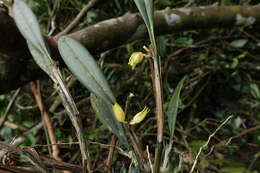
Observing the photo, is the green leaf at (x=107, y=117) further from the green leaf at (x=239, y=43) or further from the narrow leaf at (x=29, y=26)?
the green leaf at (x=239, y=43)

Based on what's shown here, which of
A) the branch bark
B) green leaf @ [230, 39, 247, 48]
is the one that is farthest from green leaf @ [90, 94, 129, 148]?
green leaf @ [230, 39, 247, 48]

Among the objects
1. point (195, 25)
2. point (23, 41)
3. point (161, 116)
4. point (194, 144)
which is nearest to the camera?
point (161, 116)

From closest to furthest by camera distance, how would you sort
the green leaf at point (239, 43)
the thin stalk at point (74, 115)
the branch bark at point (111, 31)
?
the thin stalk at point (74, 115) < the branch bark at point (111, 31) < the green leaf at point (239, 43)

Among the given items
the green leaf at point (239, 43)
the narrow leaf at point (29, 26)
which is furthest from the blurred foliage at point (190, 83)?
the narrow leaf at point (29, 26)

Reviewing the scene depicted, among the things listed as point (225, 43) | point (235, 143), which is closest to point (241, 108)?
point (235, 143)

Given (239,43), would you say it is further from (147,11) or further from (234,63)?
(147,11)

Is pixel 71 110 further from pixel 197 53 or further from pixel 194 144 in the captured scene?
pixel 197 53

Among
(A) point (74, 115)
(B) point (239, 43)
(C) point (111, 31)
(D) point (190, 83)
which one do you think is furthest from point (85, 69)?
(B) point (239, 43)
